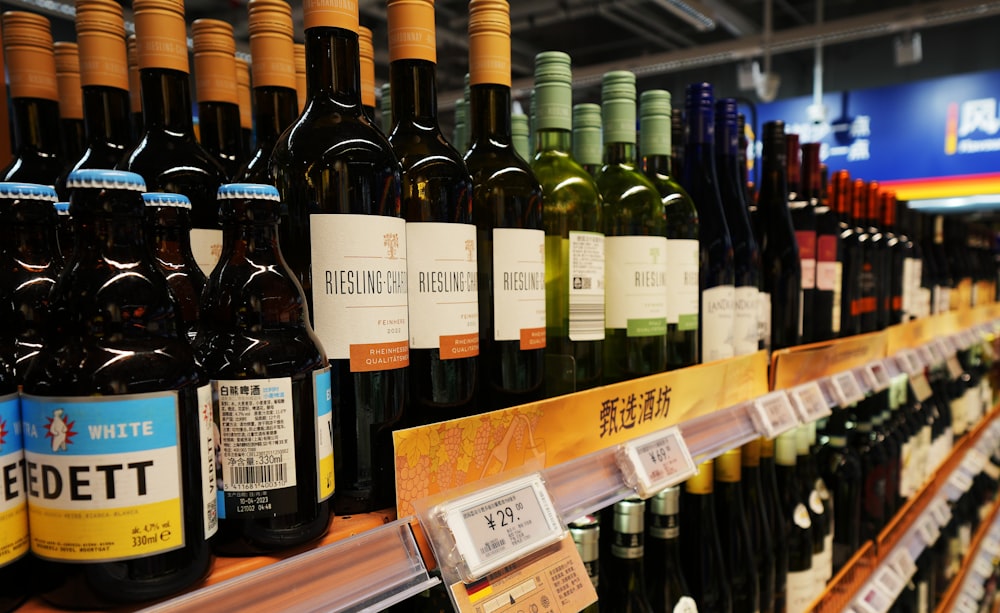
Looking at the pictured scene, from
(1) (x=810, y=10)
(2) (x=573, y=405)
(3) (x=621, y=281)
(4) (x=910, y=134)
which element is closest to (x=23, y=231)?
(2) (x=573, y=405)

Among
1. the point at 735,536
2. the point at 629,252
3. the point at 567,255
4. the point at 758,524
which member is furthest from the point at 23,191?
the point at 758,524

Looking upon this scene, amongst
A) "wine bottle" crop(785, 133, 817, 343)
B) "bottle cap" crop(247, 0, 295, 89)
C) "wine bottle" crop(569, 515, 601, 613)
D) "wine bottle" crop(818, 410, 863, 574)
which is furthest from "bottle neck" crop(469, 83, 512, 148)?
"wine bottle" crop(818, 410, 863, 574)

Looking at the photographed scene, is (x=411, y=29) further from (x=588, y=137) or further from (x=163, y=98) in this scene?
(x=588, y=137)

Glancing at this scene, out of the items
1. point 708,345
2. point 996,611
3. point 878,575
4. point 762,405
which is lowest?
point 996,611

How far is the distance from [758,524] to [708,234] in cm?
71

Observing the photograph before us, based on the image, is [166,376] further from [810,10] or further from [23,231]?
[810,10]

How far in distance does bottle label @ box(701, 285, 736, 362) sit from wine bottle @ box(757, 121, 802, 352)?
29 cm

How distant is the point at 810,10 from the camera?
621 centimetres

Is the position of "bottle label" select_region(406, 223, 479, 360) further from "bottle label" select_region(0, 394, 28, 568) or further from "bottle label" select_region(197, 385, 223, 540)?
"bottle label" select_region(0, 394, 28, 568)

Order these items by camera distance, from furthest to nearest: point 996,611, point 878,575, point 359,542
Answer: point 996,611
point 878,575
point 359,542

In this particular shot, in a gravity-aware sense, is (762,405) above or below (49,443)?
below

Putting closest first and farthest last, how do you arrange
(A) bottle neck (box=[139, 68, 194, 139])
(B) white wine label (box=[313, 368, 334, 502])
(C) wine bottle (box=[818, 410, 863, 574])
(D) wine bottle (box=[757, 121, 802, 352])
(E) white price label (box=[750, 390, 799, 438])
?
(B) white wine label (box=[313, 368, 334, 502])
(A) bottle neck (box=[139, 68, 194, 139])
(E) white price label (box=[750, 390, 799, 438])
(D) wine bottle (box=[757, 121, 802, 352])
(C) wine bottle (box=[818, 410, 863, 574])

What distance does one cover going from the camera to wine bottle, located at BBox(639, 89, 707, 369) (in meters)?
1.08

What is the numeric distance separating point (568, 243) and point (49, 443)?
2.10 ft
